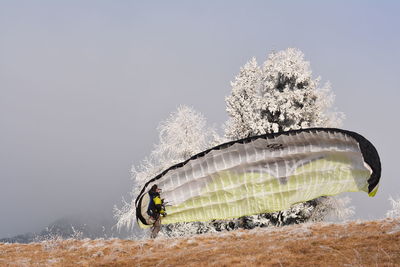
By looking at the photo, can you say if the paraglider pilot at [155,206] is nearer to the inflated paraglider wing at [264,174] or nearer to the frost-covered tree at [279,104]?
the inflated paraglider wing at [264,174]

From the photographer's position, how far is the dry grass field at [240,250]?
8.84m

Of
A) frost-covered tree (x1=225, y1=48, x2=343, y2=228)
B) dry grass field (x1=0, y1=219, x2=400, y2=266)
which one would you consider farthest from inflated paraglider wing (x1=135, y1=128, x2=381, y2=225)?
frost-covered tree (x1=225, y1=48, x2=343, y2=228)

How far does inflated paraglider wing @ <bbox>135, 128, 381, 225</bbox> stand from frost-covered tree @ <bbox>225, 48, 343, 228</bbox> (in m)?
14.0

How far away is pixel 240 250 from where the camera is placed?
10805mm

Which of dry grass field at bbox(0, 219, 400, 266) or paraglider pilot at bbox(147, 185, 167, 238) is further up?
paraglider pilot at bbox(147, 185, 167, 238)

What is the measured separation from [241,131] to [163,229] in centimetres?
967

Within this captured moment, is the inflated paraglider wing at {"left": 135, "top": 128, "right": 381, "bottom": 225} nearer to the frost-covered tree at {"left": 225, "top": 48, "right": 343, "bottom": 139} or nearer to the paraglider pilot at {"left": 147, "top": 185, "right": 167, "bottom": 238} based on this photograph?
the paraglider pilot at {"left": 147, "top": 185, "right": 167, "bottom": 238}

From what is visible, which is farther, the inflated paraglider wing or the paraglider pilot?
the paraglider pilot

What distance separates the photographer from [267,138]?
12.6 m

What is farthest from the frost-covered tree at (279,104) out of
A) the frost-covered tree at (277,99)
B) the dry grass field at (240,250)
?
the dry grass field at (240,250)

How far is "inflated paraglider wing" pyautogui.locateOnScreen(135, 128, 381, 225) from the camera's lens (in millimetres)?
12570

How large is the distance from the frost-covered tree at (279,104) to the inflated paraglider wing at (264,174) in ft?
45.9

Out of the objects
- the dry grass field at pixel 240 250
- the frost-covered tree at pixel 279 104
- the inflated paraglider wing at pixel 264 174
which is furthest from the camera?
the frost-covered tree at pixel 279 104

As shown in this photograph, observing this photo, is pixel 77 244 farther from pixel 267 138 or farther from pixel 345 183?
pixel 345 183
